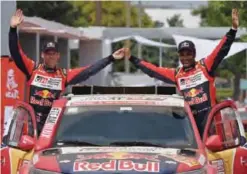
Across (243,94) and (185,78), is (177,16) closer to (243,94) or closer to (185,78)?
(243,94)

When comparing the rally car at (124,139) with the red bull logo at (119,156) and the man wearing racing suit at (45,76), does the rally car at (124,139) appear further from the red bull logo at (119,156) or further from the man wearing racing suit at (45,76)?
the man wearing racing suit at (45,76)

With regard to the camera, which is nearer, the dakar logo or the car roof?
the car roof

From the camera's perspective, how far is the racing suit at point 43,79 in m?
9.11

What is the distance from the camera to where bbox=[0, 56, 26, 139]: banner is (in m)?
12.1

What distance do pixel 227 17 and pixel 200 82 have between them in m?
19.9

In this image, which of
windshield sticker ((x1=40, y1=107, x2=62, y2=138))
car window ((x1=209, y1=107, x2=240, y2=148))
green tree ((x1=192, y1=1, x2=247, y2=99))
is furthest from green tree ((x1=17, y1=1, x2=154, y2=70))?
windshield sticker ((x1=40, y1=107, x2=62, y2=138))

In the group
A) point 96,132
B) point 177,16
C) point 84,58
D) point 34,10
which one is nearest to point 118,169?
point 96,132

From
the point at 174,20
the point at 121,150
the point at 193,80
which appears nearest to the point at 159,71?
the point at 193,80

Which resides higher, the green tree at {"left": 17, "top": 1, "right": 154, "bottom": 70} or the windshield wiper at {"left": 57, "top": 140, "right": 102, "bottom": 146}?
the green tree at {"left": 17, "top": 1, "right": 154, "bottom": 70}

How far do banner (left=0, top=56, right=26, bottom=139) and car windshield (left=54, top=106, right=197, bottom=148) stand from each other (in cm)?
463

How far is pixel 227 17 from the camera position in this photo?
28516mm

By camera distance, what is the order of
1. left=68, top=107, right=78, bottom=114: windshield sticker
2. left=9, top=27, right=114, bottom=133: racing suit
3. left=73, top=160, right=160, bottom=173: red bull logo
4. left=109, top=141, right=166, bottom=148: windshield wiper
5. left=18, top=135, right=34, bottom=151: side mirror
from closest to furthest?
left=73, top=160, right=160, bottom=173: red bull logo
left=109, top=141, right=166, bottom=148: windshield wiper
left=18, top=135, right=34, bottom=151: side mirror
left=68, top=107, right=78, bottom=114: windshield sticker
left=9, top=27, right=114, bottom=133: racing suit

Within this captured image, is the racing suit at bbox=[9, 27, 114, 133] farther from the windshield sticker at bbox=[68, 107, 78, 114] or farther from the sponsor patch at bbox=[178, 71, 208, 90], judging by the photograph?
the windshield sticker at bbox=[68, 107, 78, 114]

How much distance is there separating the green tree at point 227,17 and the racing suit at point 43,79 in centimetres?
915
